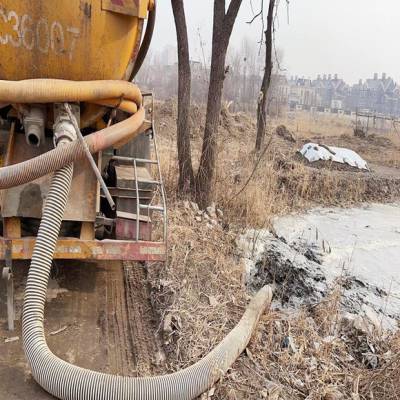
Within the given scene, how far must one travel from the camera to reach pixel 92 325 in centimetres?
374

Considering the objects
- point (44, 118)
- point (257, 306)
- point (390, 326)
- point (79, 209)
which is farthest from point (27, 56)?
point (390, 326)

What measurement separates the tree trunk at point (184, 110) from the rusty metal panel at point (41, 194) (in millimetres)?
3036

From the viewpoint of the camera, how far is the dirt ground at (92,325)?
10.6 feet

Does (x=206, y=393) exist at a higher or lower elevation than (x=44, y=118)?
lower

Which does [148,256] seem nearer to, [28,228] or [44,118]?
[28,228]

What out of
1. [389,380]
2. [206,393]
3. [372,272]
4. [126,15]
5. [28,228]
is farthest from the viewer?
[372,272]

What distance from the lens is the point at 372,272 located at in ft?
20.4

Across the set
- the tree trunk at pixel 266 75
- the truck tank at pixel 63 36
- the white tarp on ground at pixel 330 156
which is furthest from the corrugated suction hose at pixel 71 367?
the white tarp on ground at pixel 330 156

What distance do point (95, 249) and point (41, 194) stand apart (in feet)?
1.94

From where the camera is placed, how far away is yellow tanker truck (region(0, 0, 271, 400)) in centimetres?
295

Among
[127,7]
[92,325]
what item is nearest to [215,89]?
[127,7]

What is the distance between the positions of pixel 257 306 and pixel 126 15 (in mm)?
2410

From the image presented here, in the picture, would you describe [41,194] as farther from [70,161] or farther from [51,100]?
[51,100]

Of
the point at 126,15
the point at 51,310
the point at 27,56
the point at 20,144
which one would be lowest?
the point at 51,310
